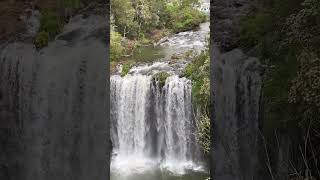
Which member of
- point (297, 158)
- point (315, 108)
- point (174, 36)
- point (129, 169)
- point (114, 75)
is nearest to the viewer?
point (315, 108)

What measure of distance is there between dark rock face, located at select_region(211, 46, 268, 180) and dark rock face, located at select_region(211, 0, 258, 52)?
0.10 metres

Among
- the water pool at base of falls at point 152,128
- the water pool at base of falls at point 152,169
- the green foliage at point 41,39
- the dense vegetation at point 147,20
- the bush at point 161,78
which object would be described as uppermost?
the dense vegetation at point 147,20

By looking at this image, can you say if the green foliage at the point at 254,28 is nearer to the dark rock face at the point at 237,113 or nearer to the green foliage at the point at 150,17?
the dark rock face at the point at 237,113

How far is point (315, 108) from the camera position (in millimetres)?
4480

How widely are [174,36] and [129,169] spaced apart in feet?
17.6

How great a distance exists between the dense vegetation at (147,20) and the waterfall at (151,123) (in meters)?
2.89

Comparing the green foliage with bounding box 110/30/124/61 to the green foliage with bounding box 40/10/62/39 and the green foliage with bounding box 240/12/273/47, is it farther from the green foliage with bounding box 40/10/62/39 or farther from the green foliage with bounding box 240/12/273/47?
the green foliage with bounding box 240/12/273/47

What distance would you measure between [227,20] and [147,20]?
1069cm

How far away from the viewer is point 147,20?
15492mm

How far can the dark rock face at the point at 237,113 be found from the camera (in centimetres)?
496

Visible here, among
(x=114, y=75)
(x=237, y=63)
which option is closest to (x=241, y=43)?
(x=237, y=63)

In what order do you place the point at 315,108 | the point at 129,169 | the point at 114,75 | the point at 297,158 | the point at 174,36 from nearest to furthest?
the point at 315,108 < the point at 297,158 < the point at 129,169 < the point at 114,75 < the point at 174,36

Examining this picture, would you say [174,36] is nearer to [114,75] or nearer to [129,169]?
[114,75]

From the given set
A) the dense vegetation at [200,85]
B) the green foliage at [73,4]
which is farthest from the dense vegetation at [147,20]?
the green foliage at [73,4]
